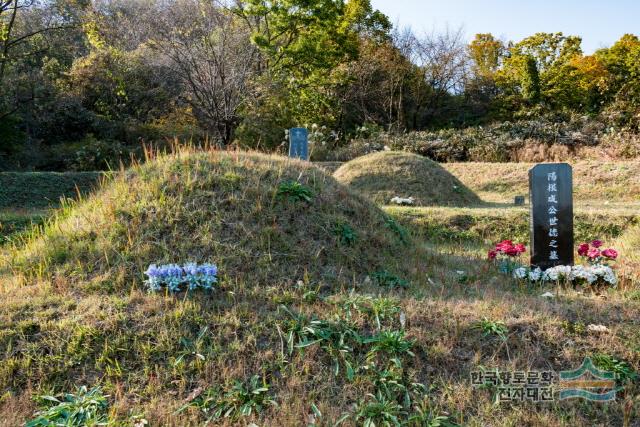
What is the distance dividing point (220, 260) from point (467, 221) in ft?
17.6

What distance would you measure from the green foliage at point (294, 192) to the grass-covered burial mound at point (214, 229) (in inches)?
0.4

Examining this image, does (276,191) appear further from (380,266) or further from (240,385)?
(240,385)

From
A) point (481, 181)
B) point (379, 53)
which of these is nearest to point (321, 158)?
point (481, 181)

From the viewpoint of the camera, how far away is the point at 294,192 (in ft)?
17.6

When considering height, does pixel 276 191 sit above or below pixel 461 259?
above

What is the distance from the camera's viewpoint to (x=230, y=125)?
54.5 feet

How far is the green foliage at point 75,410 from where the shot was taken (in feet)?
9.49

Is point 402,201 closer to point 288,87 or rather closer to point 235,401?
point 235,401

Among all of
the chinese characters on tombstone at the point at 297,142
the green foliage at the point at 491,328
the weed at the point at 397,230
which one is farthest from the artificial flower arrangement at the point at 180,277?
the chinese characters on tombstone at the point at 297,142

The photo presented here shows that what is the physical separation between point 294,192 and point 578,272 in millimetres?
2933

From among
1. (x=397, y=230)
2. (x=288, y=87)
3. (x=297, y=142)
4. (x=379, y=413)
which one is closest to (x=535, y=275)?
(x=397, y=230)

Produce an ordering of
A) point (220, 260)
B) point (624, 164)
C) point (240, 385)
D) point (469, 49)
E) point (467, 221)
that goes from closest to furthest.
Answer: point (240, 385), point (220, 260), point (467, 221), point (624, 164), point (469, 49)

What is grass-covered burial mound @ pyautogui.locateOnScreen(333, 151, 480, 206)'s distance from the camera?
11.0m

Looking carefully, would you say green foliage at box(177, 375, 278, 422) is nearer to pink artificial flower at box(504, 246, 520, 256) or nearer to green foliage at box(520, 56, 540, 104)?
pink artificial flower at box(504, 246, 520, 256)
